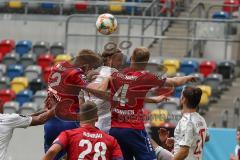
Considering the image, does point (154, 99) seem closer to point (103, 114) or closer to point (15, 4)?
point (103, 114)

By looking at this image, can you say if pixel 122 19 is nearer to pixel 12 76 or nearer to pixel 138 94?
pixel 12 76

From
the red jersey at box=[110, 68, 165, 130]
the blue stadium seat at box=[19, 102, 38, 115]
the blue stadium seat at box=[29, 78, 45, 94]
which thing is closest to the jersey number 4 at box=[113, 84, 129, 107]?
the red jersey at box=[110, 68, 165, 130]

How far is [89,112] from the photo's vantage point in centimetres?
902

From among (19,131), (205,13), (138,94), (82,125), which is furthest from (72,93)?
(205,13)

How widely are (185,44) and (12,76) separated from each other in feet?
11.5

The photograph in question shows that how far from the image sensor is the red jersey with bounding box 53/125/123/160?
906 cm

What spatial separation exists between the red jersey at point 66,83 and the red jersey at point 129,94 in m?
0.44

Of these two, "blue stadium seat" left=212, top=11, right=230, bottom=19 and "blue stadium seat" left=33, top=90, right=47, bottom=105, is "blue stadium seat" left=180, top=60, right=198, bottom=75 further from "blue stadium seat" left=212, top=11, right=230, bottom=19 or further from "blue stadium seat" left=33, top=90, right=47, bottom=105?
"blue stadium seat" left=33, top=90, right=47, bottom=105

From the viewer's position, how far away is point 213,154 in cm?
1473

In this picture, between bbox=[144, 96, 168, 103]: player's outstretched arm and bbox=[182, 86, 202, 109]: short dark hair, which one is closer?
bbox=[182, 86, 202, 109]: short dark hair

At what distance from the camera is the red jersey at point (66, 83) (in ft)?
34.5

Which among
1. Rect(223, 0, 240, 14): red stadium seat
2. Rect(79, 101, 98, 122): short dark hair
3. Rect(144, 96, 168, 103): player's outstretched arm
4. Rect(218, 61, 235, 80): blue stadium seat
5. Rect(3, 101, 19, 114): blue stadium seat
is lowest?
Rect(3, 101, 19, 114): blue stadium seat

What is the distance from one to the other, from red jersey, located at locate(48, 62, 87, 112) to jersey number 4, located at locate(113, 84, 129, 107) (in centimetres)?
44

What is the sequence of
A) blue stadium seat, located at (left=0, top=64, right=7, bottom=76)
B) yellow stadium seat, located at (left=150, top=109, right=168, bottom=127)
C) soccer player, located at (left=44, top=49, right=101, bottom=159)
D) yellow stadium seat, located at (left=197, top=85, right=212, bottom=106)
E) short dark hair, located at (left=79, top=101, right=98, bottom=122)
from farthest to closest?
blue stadium seat, located at (left=0, top=64, right=7, bottom=76), yellow stadium seat, located at (left=197, top=85, right=212, bottom=106), yellow stadium seat, located at (left=150, top=109, right=168, bottom=127), soccer player, located at (left=44, top=49, right=101, bottom=159), short dark hair, located at (left=79, top=101, right=98, bottom=122)
